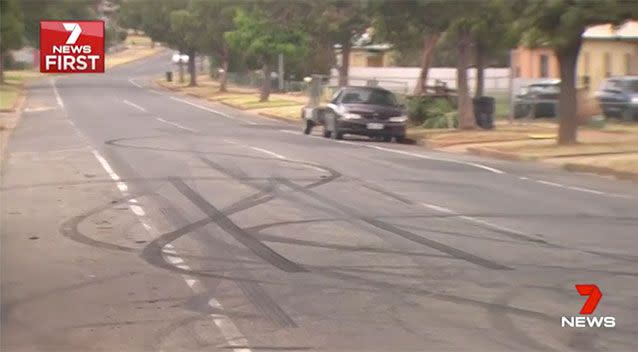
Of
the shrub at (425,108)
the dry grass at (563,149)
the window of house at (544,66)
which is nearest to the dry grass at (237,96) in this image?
the window of house at (544,66)

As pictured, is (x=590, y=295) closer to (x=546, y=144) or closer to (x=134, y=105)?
(x=546, y=144)

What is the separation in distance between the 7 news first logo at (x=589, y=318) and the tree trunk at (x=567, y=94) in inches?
715

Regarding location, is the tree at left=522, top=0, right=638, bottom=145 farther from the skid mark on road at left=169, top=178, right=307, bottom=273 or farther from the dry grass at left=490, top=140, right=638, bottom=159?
the skid mark on road at left=169, top=178, right=307, bottom=273

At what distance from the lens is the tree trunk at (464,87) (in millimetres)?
36750

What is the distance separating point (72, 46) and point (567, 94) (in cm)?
1940

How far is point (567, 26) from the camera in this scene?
26562 mm

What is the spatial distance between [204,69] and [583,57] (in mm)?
60887

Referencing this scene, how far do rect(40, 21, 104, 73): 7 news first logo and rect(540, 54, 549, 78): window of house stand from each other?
168ft

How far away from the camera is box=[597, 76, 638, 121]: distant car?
135 feet

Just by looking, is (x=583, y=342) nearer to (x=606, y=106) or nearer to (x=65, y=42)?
(x=65, y=42)

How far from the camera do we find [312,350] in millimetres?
8867

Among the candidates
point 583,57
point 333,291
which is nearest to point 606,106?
point 583,57

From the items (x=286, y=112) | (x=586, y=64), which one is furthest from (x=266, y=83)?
(x=586, y=64)

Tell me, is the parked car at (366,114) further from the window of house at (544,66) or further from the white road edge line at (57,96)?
the window of house at (544,66)
